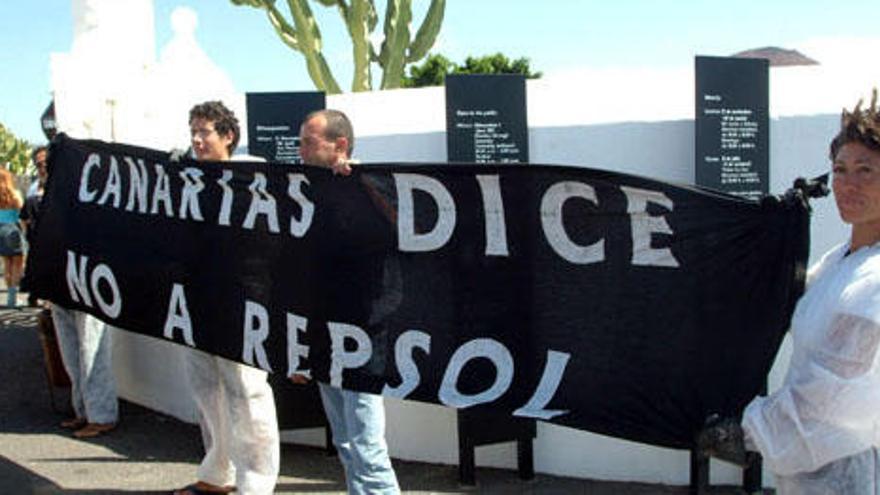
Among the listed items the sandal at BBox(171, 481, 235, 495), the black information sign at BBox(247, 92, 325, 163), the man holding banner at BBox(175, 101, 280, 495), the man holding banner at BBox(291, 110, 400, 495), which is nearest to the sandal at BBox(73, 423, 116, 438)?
the sandal at BBox(171, 481, 235, 495)

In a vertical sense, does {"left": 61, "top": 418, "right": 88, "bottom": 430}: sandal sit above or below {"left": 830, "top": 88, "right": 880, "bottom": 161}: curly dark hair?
below

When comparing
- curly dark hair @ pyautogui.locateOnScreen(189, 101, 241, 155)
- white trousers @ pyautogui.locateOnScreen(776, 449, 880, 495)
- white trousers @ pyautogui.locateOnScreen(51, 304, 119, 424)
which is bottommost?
white trousers @ pyautogui.locateOnScreen(51, 304, 119, 424)

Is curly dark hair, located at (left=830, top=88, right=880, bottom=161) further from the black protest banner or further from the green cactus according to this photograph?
the green cactus

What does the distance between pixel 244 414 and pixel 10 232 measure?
24.2ft

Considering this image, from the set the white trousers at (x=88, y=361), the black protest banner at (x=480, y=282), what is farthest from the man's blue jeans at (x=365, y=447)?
the white trousers at (x=88, y=361)

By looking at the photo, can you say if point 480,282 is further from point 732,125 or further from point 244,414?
point 732,125

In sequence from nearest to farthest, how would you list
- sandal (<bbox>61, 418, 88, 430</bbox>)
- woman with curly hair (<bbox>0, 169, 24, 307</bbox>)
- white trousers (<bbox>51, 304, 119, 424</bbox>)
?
1. white trousers (<bbox>51, 304, 119, 424</bbox>)
2. sandal (<bbox>61, 418, 88, 430</bbox>)
3. woman with curly hair (<bbox>0, 169, 24, 307</bbox>)

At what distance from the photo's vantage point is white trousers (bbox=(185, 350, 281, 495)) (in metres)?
4.03

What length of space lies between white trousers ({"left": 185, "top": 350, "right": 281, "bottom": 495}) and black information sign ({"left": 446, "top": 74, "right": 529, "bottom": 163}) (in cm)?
159

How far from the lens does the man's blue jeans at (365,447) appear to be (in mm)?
3480

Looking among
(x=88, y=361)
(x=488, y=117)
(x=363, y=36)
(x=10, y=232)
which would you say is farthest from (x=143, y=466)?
(x=363, y=36)

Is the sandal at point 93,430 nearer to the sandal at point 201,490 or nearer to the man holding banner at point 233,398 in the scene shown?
the sandal at point 201,490

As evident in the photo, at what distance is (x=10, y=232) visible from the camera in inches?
399

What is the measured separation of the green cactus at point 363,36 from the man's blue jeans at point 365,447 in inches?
459
